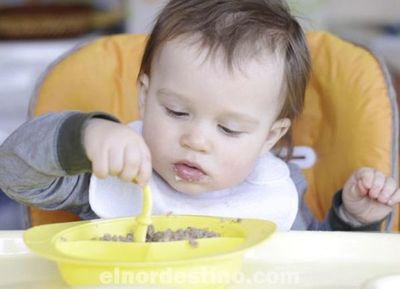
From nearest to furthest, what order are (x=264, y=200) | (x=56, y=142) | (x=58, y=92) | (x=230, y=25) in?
(x=56, y=142), (x=230, y=25), (x=264, y=200), (x=58, y=92)

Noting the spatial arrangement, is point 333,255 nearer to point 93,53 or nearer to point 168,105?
point 168,105

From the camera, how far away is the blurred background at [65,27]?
2.76m

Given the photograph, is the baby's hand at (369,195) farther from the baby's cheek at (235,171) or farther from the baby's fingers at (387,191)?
the baby's cheek at (235,171)

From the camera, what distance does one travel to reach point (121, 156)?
2.78 ft

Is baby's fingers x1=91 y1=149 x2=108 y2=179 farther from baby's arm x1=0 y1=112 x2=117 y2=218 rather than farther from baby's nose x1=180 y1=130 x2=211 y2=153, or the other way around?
baby's nose x1=180 y1=130 x2=211 y2=153

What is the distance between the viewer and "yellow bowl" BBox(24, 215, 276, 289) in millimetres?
780

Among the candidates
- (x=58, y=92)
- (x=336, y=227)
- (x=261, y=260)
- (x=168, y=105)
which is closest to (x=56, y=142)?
(x=168, y=105)

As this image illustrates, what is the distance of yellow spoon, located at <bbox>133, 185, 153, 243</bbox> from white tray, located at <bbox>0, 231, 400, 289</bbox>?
11 centimetres

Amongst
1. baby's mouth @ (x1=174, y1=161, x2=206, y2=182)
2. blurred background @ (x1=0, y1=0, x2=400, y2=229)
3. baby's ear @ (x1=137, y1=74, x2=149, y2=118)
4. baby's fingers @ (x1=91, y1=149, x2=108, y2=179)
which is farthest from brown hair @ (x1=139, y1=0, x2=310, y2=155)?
blurred background @ (x1=0, y1=0, x2=400, y2=229)

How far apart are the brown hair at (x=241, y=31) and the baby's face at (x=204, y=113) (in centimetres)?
2

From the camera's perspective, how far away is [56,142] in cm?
94

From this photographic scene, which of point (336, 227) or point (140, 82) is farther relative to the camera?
point (336, 227)

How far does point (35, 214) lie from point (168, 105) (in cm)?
32

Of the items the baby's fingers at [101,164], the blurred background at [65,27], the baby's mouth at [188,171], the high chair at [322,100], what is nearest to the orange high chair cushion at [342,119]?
the high chair at [322,100]
